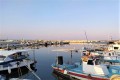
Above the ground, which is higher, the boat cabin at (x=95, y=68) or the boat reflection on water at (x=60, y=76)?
the boat cabin at (x=95, y=68)

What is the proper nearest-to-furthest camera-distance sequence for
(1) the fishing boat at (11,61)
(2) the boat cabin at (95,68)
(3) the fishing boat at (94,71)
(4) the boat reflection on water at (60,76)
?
(3) the fishing boat at (94,71)
(2) the boat cabin at (95,68)
(4) the boat reflection on water at (60,76)
(1) the fishing boat at (11,61)

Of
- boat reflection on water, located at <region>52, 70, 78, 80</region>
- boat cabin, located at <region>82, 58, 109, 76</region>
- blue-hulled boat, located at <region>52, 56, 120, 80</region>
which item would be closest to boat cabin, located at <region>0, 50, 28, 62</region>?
boat reflection on water, located at <region>52, 70, 78, 80</region>

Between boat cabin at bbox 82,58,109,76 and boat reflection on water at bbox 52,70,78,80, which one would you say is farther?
boat reflection on water at bbox 52,70,78,80

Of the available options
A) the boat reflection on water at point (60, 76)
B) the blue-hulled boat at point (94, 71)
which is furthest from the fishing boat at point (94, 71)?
the boat reflection on water at point (60, 76)

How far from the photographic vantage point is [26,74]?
28031 millimetres

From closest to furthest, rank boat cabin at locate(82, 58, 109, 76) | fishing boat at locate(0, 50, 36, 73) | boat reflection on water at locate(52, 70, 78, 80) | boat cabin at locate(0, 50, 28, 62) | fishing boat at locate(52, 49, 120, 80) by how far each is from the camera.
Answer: fishing boat at locate(52, 49, 120, 80) < boat cabin at locate(82, 58, 109, 76) < boat reflection on water at locate(52, 70, 78, 80) < fishing boat at locate(0, 50, 36, 73) < boat cabin at locate(0, 50, 28, 62)

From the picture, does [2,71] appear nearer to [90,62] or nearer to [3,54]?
[3,54]

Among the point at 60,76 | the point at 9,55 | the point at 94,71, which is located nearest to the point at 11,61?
the point at 9,55

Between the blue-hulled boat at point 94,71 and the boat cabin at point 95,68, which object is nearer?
the blue-hulled boat at point 94,71

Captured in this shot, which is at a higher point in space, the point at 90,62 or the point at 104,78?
the point at 90,62

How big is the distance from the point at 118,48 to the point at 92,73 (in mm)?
27034

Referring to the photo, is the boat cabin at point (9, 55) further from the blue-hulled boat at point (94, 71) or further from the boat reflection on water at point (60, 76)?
the blue-hulled boat at point (94, 71)

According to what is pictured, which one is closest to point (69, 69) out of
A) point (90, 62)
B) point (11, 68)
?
point (90, 62)

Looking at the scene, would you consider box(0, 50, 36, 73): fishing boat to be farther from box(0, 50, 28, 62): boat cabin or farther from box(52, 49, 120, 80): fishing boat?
box(52, 49, 120, 80): fishing boat
